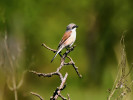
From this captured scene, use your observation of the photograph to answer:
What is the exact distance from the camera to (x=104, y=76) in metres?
16.5

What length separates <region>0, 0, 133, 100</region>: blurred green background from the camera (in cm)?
1591

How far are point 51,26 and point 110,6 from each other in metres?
2.97

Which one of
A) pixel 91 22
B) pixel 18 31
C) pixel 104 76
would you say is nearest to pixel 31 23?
pixel 18 31

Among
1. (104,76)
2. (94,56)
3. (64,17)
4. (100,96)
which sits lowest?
(100,96)

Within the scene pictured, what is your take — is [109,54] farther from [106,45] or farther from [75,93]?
[75,93]

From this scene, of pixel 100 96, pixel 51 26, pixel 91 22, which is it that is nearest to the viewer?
pixel 100 96

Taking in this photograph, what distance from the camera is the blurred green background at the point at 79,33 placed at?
1591cm

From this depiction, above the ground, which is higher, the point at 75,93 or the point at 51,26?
the point at 51,26

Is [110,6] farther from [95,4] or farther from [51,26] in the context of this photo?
[51,26]

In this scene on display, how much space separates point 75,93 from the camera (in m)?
15.6

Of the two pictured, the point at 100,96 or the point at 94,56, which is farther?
the point at 94,56

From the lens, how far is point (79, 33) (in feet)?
55.2

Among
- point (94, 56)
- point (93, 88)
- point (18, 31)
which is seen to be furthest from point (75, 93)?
point (18, 31)

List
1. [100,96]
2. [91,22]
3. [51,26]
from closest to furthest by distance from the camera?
[100,96] → [51,26] → [91,22]
